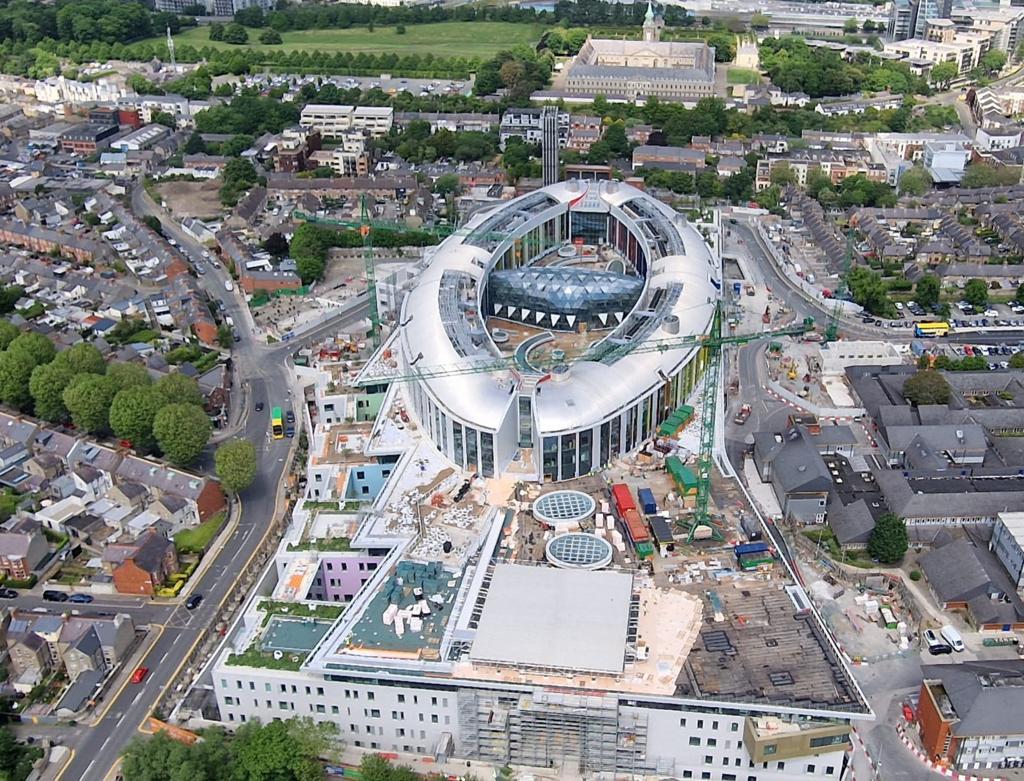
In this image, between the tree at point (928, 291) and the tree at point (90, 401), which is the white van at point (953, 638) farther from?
the tree at point (90, 401)

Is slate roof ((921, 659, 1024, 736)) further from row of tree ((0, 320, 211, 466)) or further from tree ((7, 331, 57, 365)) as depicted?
tree ((7, 331, 57, 365))

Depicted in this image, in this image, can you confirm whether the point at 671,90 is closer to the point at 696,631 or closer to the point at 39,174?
the point at 39,174

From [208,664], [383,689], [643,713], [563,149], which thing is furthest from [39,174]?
[643,713]

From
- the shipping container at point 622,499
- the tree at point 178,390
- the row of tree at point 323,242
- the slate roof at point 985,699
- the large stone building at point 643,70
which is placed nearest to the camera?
the slate roof at point 985,699

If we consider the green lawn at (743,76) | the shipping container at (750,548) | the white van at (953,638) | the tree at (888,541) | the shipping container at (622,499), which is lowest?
the white van at (953,638)

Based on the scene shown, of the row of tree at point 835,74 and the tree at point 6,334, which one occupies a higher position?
the row of tree at point 835,74

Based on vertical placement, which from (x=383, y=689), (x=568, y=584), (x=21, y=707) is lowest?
(x=21, y=707)

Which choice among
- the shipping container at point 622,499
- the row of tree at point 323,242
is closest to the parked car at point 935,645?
the shipping container at point 622,499
